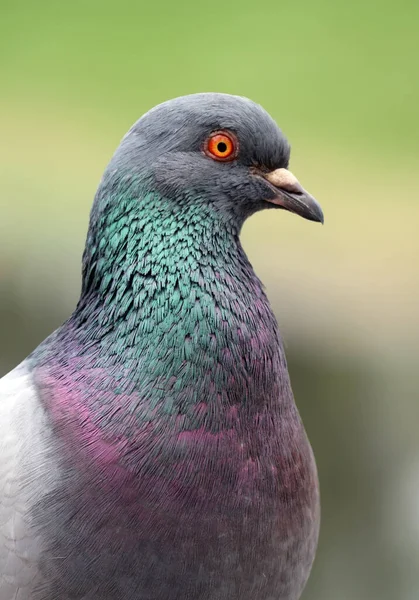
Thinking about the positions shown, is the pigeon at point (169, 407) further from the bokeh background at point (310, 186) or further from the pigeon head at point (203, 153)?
the bokeh background at point (310, 186)

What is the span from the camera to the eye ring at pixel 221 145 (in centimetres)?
207

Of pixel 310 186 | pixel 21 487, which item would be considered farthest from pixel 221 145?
pixel 310 186

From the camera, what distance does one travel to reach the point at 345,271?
501 cm

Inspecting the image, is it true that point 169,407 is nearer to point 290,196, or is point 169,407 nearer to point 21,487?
point 21,487

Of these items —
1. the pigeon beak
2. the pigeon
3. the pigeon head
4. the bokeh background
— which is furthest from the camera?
the bokeh background

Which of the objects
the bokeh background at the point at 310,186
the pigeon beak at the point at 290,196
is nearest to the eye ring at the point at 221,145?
the pigeon beak at the point at 290,196

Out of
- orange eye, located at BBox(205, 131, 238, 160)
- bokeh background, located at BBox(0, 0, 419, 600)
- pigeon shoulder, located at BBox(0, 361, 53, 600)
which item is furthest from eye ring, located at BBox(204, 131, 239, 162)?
bokeh background, located at BBox(0, 0, 419, 600)

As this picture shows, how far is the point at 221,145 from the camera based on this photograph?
2086 mm

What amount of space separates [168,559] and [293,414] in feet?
1.62

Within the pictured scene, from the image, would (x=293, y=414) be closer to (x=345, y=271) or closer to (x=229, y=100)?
(x=229, y=100)

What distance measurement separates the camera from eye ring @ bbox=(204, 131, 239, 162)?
6.81 feet

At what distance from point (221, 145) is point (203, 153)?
48 mm

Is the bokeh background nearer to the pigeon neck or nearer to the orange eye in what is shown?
the orange eye

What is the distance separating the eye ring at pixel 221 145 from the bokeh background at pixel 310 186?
265cm
